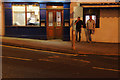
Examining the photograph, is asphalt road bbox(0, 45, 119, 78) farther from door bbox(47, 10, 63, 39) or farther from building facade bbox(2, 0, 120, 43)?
door bbox(47, 10, 63, 39)

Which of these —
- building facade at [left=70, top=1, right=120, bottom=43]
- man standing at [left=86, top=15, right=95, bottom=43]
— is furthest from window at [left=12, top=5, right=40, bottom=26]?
man standing at [left=86, top=15, right=95, bottom=43]

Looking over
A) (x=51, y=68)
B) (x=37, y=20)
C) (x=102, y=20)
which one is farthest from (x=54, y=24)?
(x=51, y=68)

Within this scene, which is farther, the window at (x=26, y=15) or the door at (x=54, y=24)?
the door at (x=54, y=24)

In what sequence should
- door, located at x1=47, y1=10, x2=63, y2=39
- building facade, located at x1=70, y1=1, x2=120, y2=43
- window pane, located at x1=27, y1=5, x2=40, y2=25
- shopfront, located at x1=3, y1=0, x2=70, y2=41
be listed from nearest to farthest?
building facade, located at x1=70, y1=1, x2=120, y2=43 → shopfront, located at x1=3, y1=0, x2=70, y2=41 → window pane, located at x1=27, y1=5, x2=40, y2=25 → door, located at x1=47, y1=10, x2=63, y2=39

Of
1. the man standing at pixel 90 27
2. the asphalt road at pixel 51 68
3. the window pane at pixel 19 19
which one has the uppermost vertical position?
the window pane at pixel 19 19

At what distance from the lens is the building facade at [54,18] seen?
56.4 feet

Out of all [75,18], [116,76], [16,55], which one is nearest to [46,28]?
[75,18]

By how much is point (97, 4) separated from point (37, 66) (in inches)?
362

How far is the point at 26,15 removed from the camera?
58.6 ft

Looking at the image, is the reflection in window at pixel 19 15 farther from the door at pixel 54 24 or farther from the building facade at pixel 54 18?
the door at pixel 54 24

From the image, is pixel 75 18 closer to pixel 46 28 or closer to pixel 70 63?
pixel 46 28

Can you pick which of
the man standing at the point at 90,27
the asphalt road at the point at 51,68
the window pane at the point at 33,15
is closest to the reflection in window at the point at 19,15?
the window pane at the point at 33,15

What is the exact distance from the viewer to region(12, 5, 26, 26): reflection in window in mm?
17828

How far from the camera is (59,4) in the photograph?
17.6 metres
